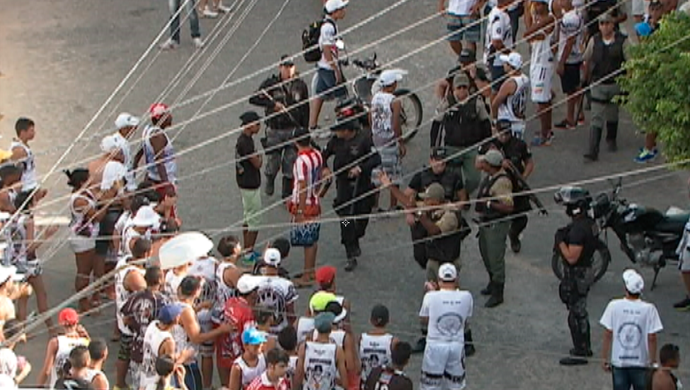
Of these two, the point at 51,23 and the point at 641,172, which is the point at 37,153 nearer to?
the point at 51,23

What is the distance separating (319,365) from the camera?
10797 millimetres

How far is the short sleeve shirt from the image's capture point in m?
14.2

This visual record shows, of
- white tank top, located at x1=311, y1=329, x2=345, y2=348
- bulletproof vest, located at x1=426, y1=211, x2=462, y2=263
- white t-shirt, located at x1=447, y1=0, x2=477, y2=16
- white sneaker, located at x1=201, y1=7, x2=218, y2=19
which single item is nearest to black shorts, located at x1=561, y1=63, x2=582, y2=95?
Answer: white t-shirt, located at x1=447, y1=0, x2=477, y2=16

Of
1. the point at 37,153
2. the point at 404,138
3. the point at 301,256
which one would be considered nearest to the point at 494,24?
the point at 404,138

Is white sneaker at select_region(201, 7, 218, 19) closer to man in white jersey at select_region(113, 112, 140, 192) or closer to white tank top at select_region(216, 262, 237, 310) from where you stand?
man in white jersey at select_region(113, 112, 140, 192)

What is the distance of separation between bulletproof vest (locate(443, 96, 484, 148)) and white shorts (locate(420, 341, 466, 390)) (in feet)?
12.6

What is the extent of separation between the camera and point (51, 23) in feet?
67.9

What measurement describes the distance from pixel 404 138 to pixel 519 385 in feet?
16.3

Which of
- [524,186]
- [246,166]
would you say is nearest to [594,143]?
[524,186]

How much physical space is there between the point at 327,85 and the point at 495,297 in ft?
14.0

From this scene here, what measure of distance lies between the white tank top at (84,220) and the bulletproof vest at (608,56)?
18.6 ft

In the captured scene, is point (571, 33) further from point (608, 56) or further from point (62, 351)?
point (62, 351)

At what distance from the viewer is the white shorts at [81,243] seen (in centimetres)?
1338

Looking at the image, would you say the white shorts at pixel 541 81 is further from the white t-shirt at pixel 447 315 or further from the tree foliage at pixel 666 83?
the white t-shirt at pixel 447 315
